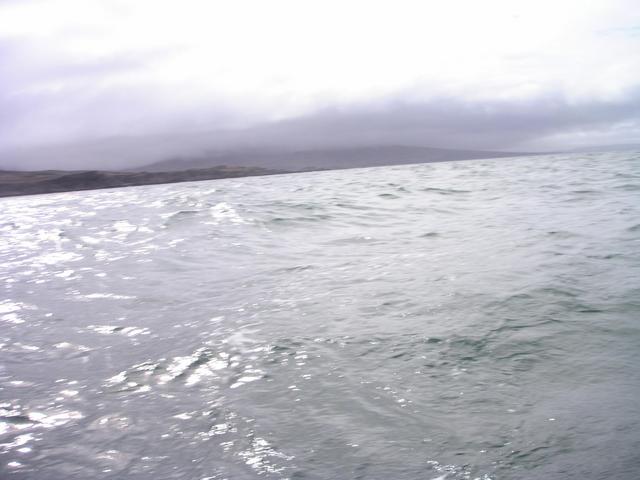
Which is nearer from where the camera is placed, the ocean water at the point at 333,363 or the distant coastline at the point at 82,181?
the ocean water at the point at 333,363

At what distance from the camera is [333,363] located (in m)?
5.26

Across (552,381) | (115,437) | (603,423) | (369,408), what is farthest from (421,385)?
(115,437)

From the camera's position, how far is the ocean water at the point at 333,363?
3613 millimetres

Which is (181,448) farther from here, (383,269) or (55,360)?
(383,269)

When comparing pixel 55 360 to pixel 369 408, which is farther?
pixel 55 360

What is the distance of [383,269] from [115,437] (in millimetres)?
5958

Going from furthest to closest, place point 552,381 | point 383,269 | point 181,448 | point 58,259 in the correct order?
point 58,259 → point 383,269 → point 552,381 → point 181,448

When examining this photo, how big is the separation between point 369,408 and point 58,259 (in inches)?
412

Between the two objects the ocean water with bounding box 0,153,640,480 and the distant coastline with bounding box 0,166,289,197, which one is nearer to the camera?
the ocean water with bounding box 0,153,640,480

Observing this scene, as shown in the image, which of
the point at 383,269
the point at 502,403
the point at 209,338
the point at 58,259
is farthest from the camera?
the point at 58,259

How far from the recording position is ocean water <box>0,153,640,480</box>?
361 centimetres

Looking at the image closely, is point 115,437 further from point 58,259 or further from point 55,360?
point 58,259

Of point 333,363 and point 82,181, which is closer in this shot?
point 333,363

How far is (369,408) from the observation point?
4.30 meters
